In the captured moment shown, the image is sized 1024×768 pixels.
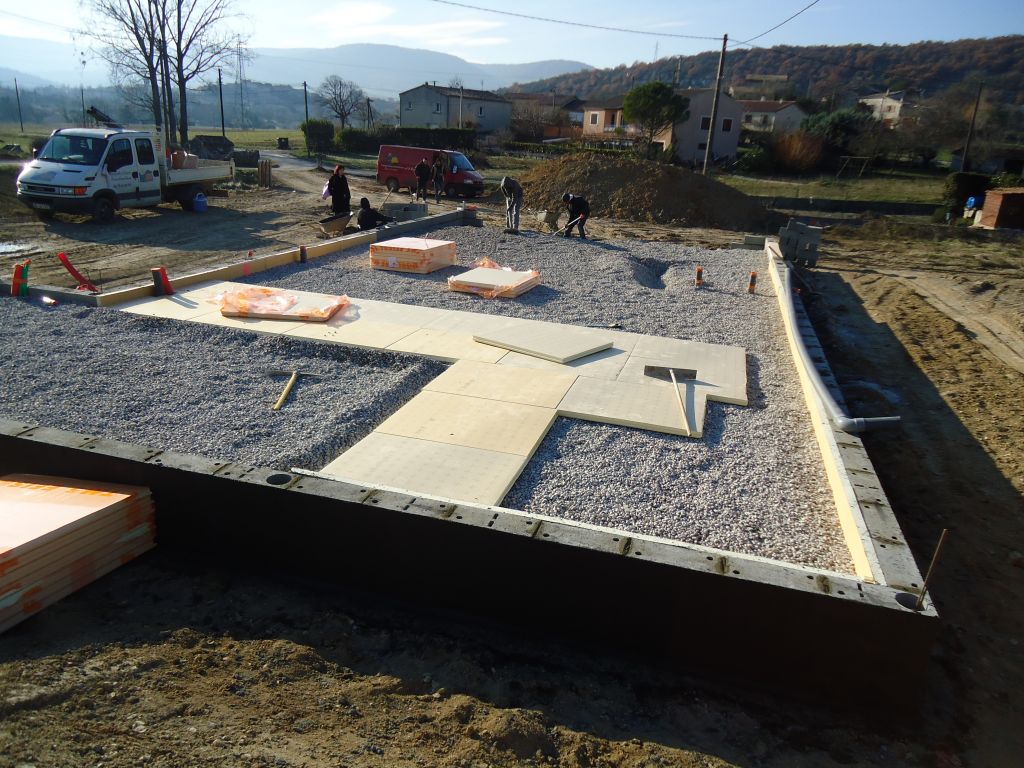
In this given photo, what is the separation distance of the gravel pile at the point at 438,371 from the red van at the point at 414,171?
16176mm

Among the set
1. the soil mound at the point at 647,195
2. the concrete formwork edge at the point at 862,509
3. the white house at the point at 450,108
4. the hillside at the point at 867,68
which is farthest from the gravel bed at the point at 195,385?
the hillside at the point at 867,68

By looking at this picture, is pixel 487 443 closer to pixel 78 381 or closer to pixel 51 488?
pixel 51 488

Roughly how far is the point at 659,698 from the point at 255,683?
1.91 meters

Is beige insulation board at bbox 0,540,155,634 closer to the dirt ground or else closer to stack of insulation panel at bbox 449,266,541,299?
the dirt ground

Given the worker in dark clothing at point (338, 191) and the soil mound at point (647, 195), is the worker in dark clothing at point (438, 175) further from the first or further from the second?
the worker in dark clothing at point (338, 191)

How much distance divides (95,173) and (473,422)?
48.0 feet

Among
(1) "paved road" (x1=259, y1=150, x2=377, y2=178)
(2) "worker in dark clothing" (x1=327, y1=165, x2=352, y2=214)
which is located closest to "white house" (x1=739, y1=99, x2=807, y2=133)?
(1) "paved road" (x1=259, y1=150, x2=377, y2=178)

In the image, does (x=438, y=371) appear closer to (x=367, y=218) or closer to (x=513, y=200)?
(x=367, y=218)

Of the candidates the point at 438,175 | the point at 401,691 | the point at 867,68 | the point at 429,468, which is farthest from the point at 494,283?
the point at 867,68

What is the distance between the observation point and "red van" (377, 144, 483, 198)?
24688 mm

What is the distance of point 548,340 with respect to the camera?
24.9 feet

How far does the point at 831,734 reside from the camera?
3.21 m

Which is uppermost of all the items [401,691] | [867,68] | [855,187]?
[867,68]

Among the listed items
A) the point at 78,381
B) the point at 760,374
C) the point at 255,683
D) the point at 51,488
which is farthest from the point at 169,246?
the point at 255,683
